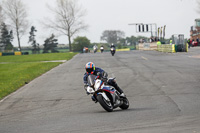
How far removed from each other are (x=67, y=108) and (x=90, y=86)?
1.95 m

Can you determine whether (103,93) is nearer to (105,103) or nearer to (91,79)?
(105,103)

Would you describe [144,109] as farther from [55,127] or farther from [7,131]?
[7,131]

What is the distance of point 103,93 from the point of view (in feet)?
34.7

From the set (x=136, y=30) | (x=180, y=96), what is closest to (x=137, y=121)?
(x=180, y=96)

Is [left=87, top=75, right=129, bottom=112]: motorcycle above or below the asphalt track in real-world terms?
above

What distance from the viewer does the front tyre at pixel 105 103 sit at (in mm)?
10474

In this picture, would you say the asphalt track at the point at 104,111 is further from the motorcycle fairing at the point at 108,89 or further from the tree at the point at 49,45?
the tree at the point at 49,45

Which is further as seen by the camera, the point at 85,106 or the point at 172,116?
the point at 85,106

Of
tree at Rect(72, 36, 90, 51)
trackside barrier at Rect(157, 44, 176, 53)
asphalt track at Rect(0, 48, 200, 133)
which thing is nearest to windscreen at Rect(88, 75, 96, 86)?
asphalt track at Rect(0, 48, 200, 133)

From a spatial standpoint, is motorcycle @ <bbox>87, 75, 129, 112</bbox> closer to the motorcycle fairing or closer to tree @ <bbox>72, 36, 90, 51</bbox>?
the motorcycle fairing

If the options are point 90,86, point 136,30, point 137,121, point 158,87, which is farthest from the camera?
point 136,30

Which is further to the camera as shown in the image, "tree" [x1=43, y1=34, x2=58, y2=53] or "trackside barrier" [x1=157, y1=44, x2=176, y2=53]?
"tree" [x1=43, y1=34, x2=58, y2=53]

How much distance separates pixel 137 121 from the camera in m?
8.89

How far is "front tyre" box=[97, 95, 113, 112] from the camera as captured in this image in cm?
1047
